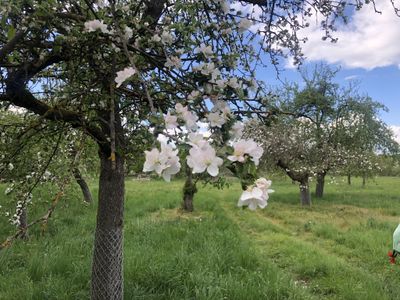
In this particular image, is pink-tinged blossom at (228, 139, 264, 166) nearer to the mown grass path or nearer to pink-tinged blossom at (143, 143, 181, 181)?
pink-tinged blossom at (143, 143, 181, 181)

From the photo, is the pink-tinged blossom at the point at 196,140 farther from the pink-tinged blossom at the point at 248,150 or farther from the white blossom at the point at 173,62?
the white blossom at the point at 173,62

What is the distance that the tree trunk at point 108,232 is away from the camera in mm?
4125

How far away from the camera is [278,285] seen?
5.45m

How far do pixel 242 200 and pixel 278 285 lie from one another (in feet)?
14.8

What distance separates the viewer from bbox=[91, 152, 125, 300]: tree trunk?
13.5 ft

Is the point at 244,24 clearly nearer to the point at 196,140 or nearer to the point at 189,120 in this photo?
the point at 189,120

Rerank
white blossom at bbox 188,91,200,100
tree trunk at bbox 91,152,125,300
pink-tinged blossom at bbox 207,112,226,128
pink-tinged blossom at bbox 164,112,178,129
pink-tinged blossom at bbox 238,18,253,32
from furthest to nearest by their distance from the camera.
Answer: tree trunk at bbox 91,152,125,300 < pink-tinged blossom at bbox 238,18,253,32 < white blossom at bbox 188,91,200,100 < pink-tinged blossom at bbox 207,112,226,128 < pink-tinged blossom at bbox 164,112,178,129

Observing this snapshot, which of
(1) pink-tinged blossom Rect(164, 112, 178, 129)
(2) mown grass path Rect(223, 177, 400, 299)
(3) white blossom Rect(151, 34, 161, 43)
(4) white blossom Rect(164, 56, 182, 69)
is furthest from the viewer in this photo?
(2) mown grass path Rect(223, 177, 400, 299)

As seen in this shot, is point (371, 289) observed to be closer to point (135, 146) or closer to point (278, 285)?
point (278, 285)

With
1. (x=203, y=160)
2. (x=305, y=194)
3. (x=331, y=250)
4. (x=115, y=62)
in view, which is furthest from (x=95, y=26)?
(x=305, y=194)

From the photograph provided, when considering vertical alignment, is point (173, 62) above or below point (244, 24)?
below

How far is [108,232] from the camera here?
4121 millimetres

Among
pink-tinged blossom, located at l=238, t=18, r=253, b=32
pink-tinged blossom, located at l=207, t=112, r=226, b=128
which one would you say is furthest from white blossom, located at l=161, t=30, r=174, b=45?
pink-tinged blossom, located at l=207, t=112, r=226, b=128

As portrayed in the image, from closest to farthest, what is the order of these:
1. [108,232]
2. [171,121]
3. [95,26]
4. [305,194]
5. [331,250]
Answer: [171,121]
[95,26]
[108,232]
[331,250]
[305,194]
